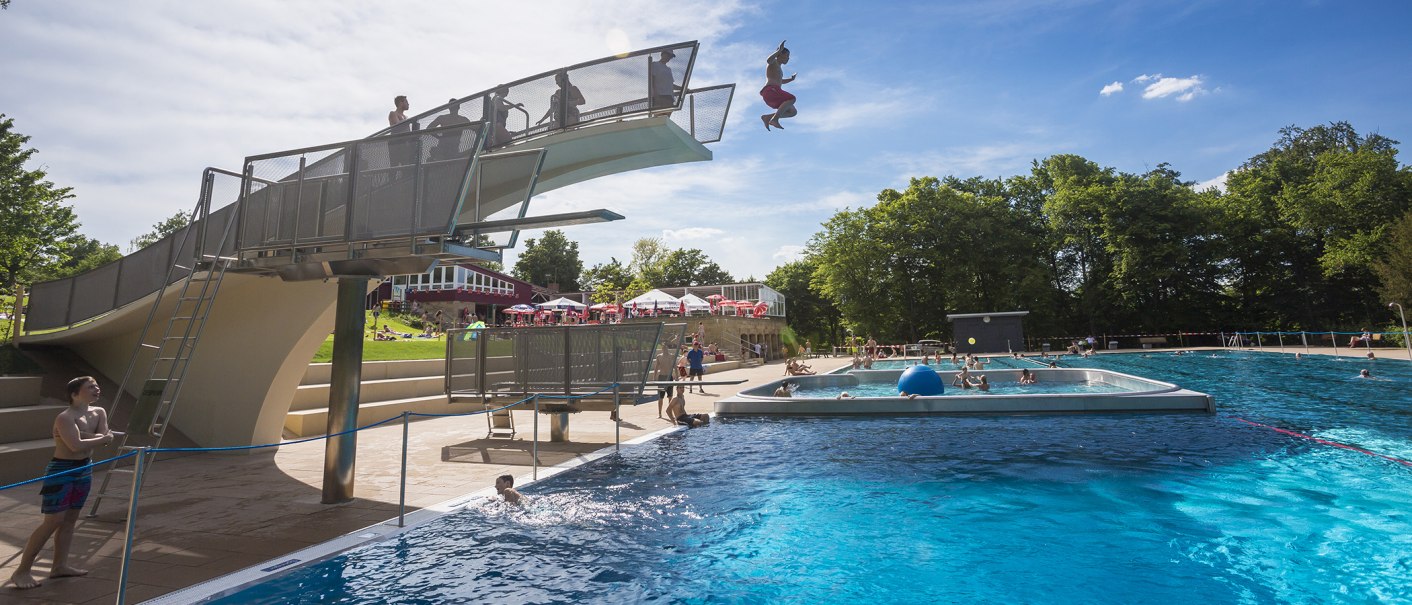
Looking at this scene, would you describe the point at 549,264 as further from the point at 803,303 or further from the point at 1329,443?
the point at 1329,443

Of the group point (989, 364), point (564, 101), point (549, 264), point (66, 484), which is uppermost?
point (549, 264)

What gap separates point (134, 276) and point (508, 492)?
7933 millimetres

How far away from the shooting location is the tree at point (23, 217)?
88.3ft

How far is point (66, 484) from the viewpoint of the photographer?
5121mm

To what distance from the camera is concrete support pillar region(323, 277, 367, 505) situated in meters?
7.61

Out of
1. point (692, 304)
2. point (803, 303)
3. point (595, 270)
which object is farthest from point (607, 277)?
point (692, 304)

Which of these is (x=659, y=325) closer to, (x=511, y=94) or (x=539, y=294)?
(x=511, y=94)

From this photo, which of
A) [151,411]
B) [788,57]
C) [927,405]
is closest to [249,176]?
[151,411]

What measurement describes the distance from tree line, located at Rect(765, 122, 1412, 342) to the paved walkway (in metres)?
47.2

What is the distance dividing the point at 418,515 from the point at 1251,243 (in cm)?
6640

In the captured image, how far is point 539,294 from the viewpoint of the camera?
71.1 meters

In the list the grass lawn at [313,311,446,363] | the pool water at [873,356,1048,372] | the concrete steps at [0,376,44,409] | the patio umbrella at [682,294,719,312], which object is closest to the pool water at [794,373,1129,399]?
the pool water at [873,356,1048,372]

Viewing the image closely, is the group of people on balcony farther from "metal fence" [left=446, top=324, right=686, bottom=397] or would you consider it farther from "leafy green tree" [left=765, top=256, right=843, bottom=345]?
"leafy green tree" [left=765, top=256, right=843, bottom=345]

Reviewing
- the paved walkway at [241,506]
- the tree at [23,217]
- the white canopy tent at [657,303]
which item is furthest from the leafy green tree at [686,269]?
the paved walkway at [241,506]
